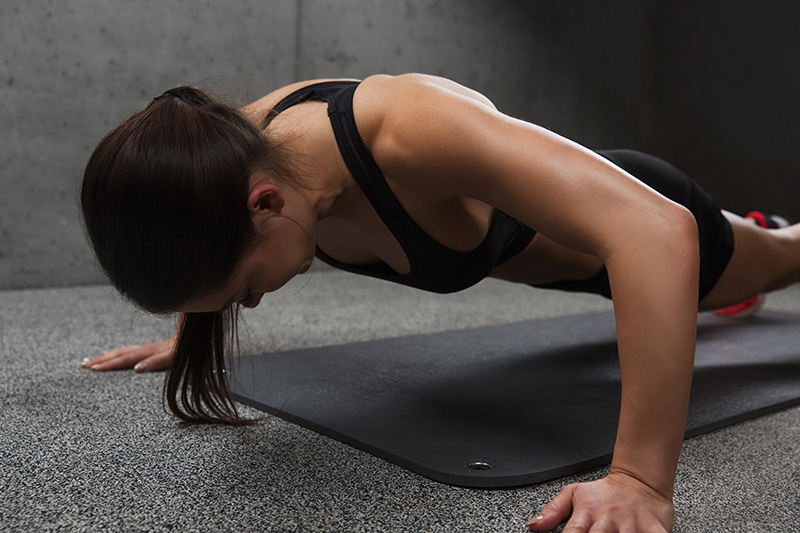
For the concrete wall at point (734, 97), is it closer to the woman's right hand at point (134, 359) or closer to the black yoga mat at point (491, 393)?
the black yoga mat at point (491, 393)

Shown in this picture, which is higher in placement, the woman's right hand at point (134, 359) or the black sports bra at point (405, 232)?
the black sports bra at point (405, 232)

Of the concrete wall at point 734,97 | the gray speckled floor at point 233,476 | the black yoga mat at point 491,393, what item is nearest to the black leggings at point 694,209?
the black yoga mat at point 491,393

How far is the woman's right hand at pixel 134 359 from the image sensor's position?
1400mm

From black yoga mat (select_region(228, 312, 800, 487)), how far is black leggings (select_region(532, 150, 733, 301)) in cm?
21

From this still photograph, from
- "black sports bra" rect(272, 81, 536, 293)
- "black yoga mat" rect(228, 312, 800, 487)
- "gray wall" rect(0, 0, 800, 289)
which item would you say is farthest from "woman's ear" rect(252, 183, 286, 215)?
"black yoga mat" rect(228, 312, 800, 487)

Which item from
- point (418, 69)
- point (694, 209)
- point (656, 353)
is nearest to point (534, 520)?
point (656, 353)

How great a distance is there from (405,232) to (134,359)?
2.31 ft

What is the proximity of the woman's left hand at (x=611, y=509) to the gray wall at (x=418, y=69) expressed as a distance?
705mm

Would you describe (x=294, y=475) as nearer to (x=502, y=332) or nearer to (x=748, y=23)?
(x=502, y=332)

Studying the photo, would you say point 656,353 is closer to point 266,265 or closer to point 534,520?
point 534,520

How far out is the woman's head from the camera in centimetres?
77

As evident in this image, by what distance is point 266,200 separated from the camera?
866mm

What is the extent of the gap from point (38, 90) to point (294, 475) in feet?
7.16

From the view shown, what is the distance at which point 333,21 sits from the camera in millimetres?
3312
